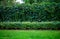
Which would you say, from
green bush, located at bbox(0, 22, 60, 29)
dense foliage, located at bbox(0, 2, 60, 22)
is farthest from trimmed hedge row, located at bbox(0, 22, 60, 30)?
dense foliage, located at bbox(0, 2, 60, 22)

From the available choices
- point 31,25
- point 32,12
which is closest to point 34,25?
point 31,25

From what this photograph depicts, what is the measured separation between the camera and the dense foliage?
1575 cm

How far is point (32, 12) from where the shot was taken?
52.6ft

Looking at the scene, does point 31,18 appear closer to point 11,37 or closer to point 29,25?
point 29,25

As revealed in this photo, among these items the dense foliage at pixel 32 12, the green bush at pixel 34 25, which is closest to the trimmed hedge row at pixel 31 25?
the green bush at pixel 34 25

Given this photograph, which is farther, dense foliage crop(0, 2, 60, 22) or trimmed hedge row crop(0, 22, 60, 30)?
dense foliage crop(0, 2, 60, 22)

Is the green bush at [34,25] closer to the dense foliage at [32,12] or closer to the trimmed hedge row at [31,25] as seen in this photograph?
the trimmed hedge row at [31,25]

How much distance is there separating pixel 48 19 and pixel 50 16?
325 mm

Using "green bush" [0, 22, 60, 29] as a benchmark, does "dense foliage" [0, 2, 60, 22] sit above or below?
above

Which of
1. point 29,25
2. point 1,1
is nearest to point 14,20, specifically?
point 29,25

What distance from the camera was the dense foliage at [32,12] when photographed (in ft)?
51.7

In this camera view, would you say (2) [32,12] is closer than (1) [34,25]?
No

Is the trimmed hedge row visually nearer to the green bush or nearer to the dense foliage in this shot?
the green bush

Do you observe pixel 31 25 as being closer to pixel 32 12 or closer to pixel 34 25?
pixel 34 25
